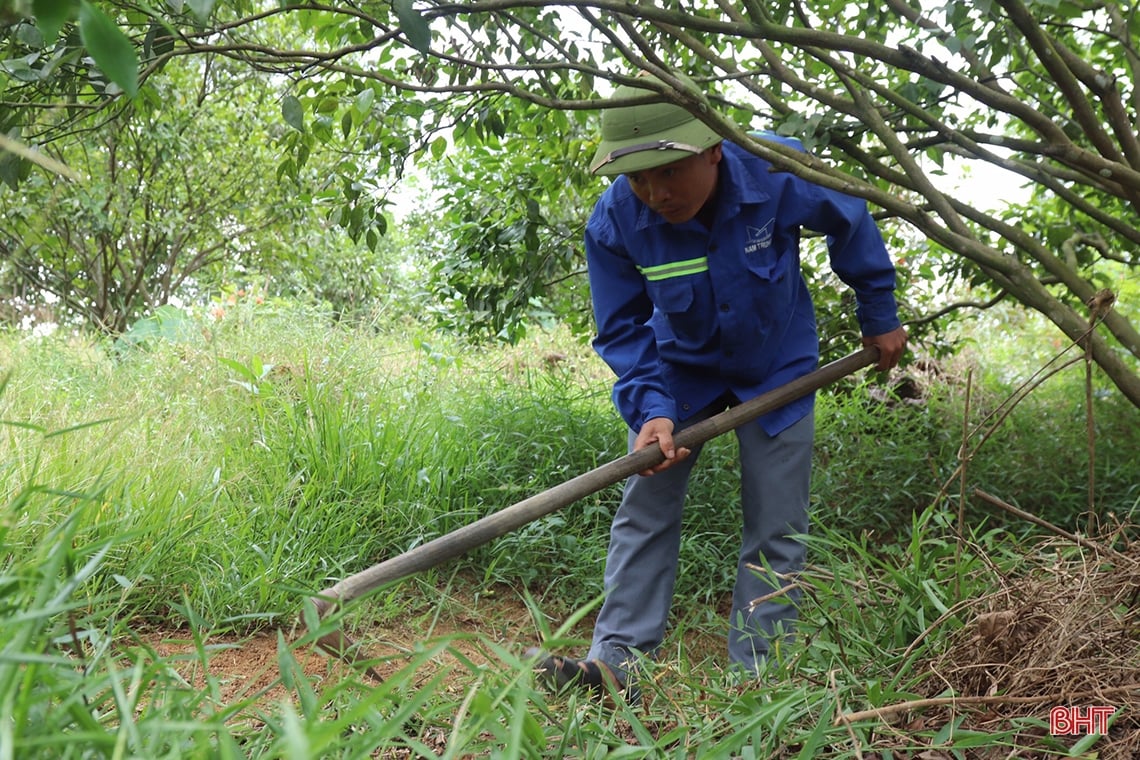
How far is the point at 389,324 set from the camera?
22.3 ft

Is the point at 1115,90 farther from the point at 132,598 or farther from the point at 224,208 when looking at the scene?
the point at 224,208

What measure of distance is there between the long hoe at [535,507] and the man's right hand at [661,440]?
2cm

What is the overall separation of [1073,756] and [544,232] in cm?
316

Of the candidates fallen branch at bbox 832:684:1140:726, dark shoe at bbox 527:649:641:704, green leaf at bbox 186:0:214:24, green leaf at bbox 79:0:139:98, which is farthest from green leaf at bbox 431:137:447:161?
green leaf at bbox 79:0:139:98

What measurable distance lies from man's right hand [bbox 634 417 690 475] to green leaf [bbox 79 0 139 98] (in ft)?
6.27

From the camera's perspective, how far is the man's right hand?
2672 mm

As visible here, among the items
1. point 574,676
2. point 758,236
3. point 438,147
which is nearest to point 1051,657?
point 574,676

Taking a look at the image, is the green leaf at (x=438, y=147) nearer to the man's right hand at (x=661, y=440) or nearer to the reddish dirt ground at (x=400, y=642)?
the man's right hand at (x=661, y=440)

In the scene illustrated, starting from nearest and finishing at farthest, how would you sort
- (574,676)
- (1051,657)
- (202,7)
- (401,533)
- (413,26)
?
(202,7) → (413,26) → (1051,657) → (574,676) → (401,533)

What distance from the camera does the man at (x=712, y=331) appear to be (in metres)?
2.85

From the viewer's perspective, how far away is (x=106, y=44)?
0.89m

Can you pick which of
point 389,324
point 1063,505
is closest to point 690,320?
point 1063,505

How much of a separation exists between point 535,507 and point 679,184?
1003mm

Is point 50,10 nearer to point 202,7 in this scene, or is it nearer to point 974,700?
point 202,7
